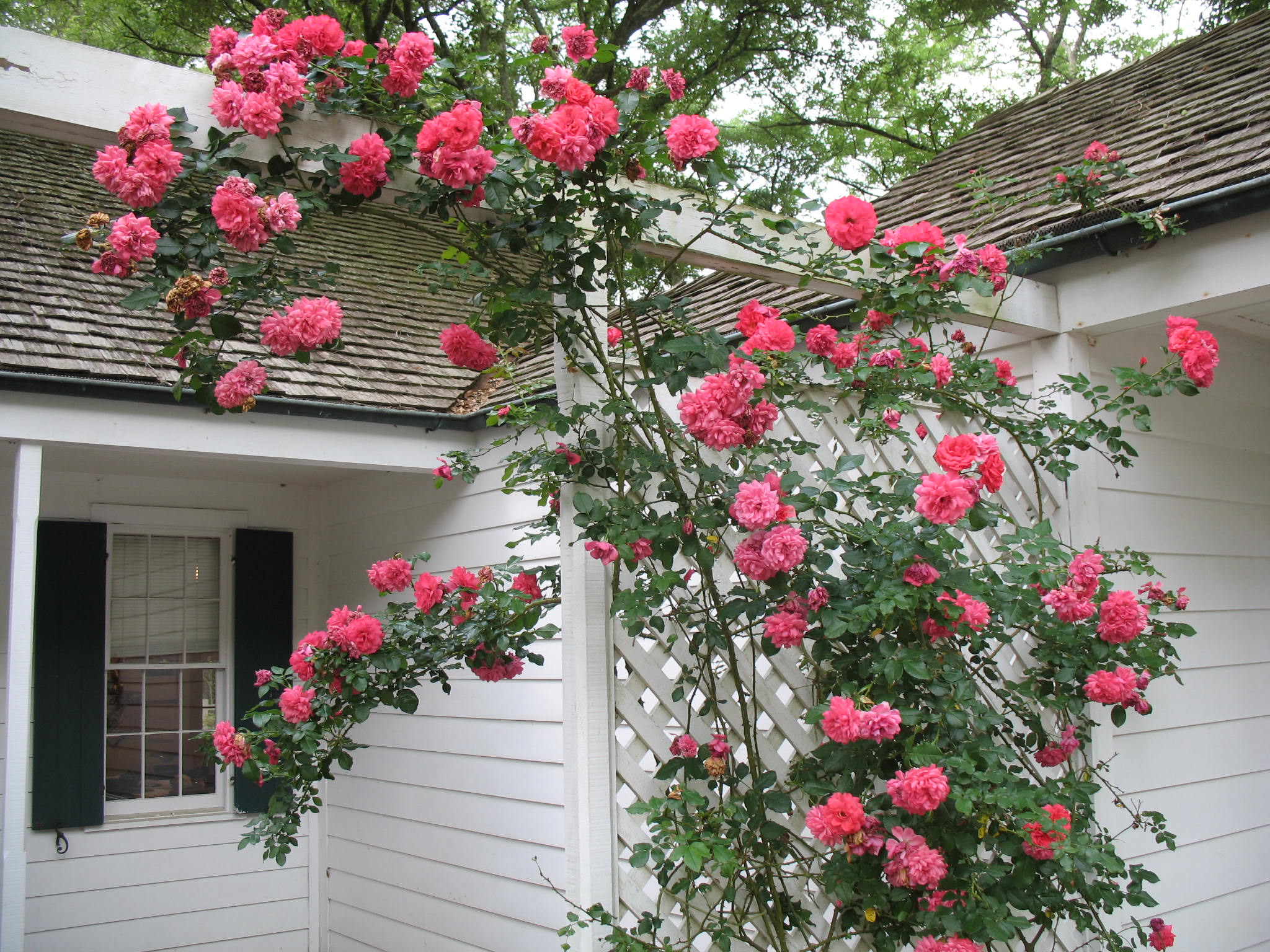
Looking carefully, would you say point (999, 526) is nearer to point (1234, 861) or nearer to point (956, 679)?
point (956, 679)

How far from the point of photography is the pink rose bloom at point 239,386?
2.26m

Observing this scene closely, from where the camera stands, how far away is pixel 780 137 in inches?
547

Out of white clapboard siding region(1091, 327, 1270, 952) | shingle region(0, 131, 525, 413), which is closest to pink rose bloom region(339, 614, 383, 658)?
shingle region(0, 131, 525, 413)

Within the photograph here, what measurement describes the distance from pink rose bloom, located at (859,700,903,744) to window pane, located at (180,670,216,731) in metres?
5.08

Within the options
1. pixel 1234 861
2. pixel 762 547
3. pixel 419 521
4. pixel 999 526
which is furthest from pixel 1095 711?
pixel 419 521

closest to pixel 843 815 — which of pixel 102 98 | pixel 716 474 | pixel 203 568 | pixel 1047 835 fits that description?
pixel 1047 835

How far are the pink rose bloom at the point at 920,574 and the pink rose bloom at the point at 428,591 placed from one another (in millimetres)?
1463

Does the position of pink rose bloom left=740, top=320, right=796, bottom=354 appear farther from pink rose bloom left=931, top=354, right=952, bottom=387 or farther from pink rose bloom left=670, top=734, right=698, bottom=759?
pink rose bloom left=670, top=734, right=698, bottom=759

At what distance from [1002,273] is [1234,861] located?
94.5 inches

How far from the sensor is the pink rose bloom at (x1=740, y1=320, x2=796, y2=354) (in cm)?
223

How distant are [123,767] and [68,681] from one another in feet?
2.20

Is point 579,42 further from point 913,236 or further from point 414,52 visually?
point 913,236

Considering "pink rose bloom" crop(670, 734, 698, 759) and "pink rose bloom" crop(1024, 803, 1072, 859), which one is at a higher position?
"pink rose bloom" crop(670, 734, 698, 759)

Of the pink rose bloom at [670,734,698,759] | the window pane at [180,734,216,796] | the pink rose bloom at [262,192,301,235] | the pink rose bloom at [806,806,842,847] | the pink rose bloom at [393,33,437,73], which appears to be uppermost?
the pink rose bloom at [393,33,437,73]
